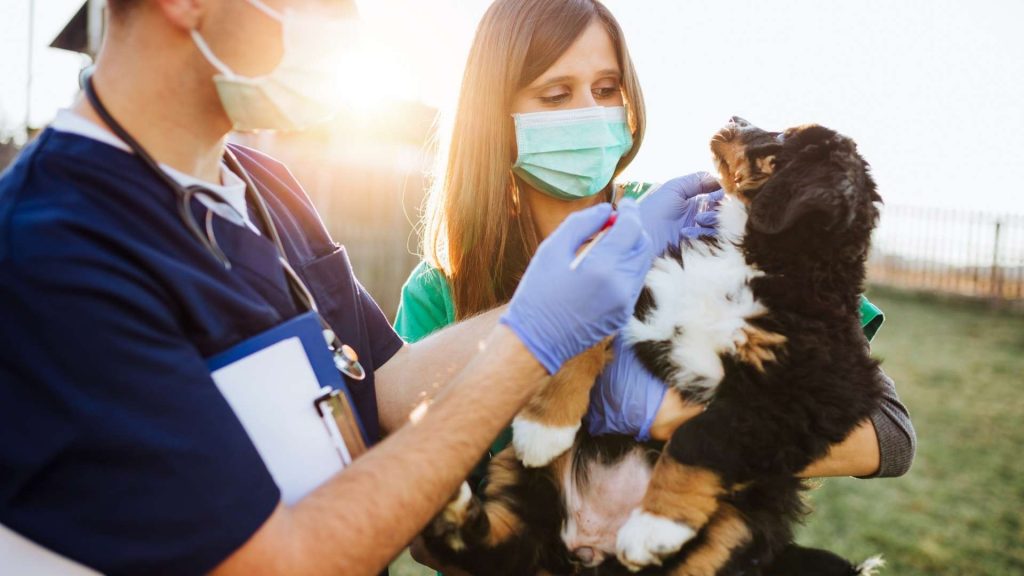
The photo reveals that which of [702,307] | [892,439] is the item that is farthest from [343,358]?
[892,439]

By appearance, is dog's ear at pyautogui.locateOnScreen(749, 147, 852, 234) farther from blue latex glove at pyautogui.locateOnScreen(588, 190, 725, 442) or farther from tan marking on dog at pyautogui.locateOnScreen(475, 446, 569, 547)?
tan marking on dog at pyautogui.locateOnScreen(475, 446, 569, 547)

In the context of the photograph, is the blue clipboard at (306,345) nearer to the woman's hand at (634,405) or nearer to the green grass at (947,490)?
the woman's hand at (634,405)

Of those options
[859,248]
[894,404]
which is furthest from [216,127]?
[894,404]

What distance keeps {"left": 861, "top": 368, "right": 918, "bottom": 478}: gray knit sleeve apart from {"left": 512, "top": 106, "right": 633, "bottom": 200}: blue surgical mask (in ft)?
4.72

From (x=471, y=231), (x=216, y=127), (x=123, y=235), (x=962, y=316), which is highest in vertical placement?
(x=216, y=127)

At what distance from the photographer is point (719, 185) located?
2914mm

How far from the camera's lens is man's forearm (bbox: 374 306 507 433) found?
2.20 m

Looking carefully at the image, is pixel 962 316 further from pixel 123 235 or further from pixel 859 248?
pixel 123 235

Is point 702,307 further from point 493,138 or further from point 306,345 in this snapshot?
point 306,345

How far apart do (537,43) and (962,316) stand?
679 inches

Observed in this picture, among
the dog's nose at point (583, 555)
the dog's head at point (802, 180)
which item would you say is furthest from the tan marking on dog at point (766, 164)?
the dog's nose at point (583, 555)

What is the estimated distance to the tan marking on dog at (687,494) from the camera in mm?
2180

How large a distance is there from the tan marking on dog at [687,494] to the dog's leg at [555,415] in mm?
351

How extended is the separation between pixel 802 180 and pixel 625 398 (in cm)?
101
